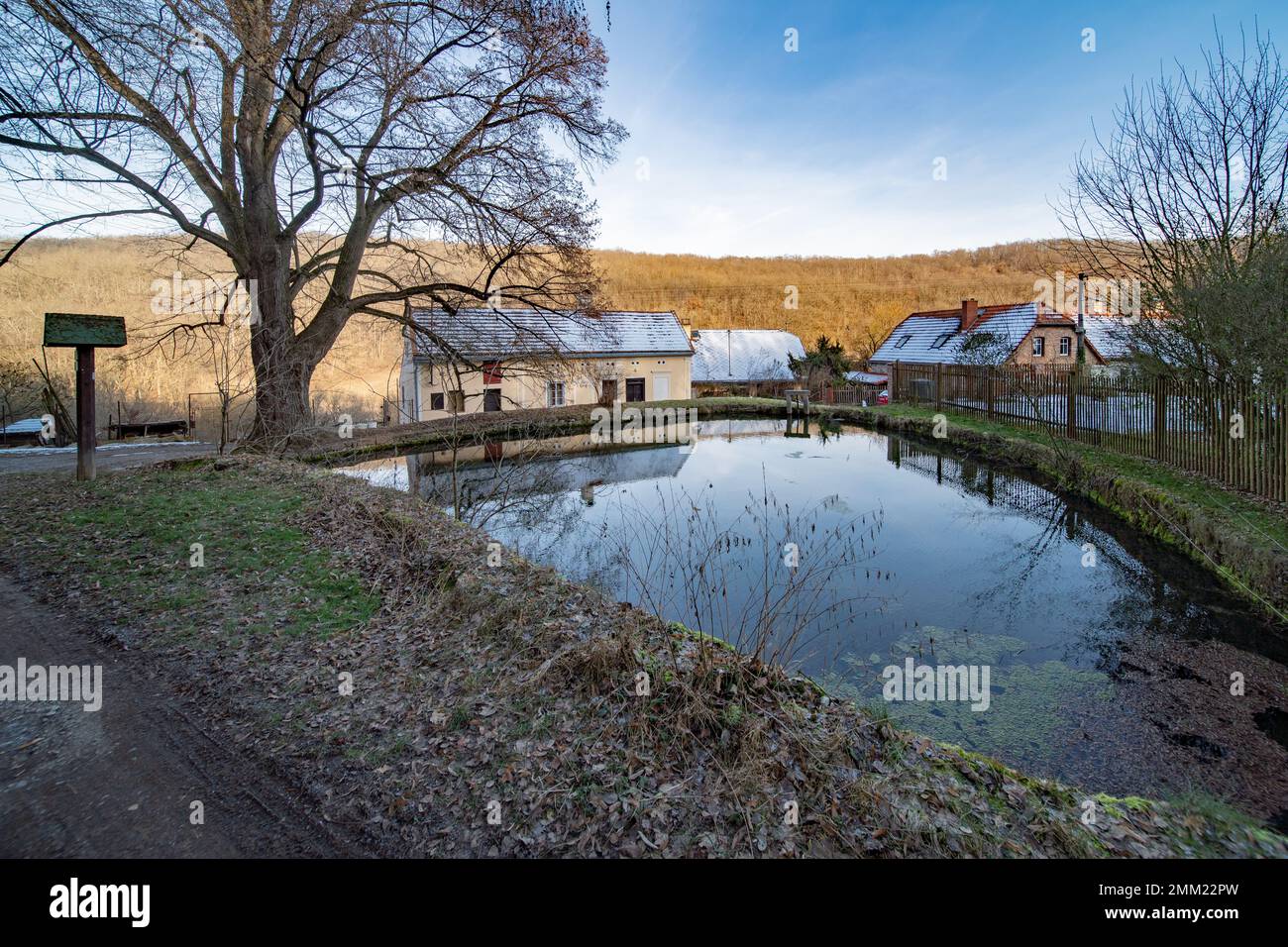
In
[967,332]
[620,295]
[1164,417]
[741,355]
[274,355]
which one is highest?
[620,295]

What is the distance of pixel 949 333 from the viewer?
3406 cm

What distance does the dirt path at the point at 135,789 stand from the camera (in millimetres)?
2822

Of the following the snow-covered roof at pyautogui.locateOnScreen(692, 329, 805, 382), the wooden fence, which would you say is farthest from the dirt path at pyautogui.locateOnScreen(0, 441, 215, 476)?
the snow-covered roof at pyautogui.locateOnScreen(692, 329, 805, 382)

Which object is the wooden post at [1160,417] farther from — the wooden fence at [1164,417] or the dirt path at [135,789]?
the dirt path at [135,789]

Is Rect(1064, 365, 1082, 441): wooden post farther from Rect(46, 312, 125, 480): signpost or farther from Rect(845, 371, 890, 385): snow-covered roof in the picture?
Rect(46, 312, 125, 480): signpost

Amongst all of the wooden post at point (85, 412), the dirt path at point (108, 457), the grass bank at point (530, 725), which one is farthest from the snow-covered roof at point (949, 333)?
the wooden post at point (85, 412)

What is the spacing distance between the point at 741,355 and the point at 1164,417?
102 ft

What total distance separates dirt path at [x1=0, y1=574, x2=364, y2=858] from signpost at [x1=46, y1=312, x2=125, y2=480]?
7.21 m

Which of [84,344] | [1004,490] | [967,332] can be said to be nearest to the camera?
[84,344]

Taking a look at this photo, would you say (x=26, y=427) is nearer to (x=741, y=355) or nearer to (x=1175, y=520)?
(x=1175, y=520)

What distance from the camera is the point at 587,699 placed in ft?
13.7

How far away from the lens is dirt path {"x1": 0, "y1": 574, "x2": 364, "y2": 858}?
9.26 feet

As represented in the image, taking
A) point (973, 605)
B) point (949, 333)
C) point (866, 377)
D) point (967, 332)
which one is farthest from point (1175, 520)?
point (866, 377)
